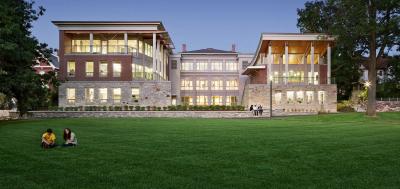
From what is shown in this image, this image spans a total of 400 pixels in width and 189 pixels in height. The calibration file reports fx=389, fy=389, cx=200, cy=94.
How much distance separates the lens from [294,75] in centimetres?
5575

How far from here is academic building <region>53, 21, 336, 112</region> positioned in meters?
52.1

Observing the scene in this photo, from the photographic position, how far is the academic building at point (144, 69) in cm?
5209

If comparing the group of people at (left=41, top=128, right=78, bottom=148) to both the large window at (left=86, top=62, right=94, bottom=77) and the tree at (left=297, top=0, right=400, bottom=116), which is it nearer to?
the tree at (left=297, top=0, right=400, bottom=116)

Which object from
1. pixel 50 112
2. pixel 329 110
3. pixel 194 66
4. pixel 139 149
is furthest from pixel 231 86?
pixel 139 149

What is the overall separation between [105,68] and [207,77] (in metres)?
25.0

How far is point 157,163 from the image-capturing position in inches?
399

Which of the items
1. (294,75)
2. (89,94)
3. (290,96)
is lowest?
(290,96)

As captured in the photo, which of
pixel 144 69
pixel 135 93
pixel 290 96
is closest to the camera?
pixel 135 93

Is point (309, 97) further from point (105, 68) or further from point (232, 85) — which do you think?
point (105, 68)

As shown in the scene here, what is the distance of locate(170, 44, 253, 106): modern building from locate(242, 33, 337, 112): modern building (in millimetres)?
16350

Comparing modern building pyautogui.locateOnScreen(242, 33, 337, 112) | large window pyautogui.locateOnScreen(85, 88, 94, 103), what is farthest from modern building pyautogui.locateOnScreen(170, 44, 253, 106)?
large window pyautogui.locateOnScreen(85, 88, 94, 103)

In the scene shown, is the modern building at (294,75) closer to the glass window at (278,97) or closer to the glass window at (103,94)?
the glass window at (278,97)

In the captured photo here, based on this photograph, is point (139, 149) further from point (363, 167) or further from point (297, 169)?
point (363, 167)

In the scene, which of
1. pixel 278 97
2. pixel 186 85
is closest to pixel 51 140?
pixel 278 97
